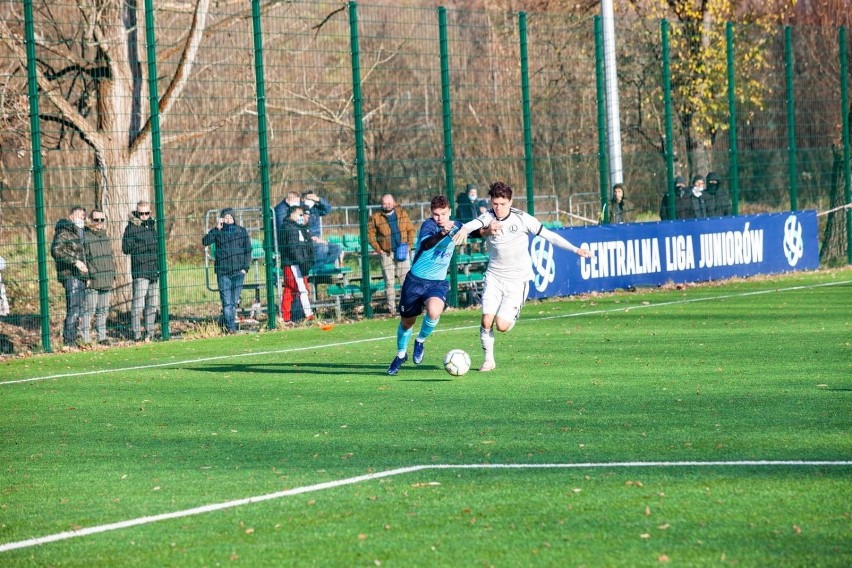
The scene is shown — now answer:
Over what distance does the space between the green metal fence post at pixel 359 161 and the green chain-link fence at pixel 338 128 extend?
0.15ft

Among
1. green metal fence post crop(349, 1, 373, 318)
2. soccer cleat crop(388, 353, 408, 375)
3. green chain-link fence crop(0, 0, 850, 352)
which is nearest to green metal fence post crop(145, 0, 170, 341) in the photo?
→ green chain-link fence crop(0, 0, 850, 352)

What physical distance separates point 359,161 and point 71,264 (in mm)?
5029

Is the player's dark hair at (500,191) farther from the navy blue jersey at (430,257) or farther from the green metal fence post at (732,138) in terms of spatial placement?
the green metal fence post at (732,138)

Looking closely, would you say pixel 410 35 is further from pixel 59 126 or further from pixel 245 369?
pixel 245 369

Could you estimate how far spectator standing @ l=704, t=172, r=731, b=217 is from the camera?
24.7 metres

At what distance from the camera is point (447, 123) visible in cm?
2130

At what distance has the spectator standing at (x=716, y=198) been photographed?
2466 centimetres

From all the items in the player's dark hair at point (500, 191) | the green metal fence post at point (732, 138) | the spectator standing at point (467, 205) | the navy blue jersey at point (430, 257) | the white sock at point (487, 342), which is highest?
the green metal fence post at point (732, 138)

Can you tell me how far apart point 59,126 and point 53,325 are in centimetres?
409

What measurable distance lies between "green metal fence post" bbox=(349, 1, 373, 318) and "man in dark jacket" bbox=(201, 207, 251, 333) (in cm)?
193

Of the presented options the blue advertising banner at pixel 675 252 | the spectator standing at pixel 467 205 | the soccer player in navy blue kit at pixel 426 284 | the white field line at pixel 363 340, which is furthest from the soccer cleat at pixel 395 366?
the spectator standing at pixel 467 205

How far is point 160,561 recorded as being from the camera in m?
6.08

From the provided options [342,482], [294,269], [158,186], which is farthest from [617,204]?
[342,482]

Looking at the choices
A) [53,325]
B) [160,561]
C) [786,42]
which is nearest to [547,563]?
[160,561]
